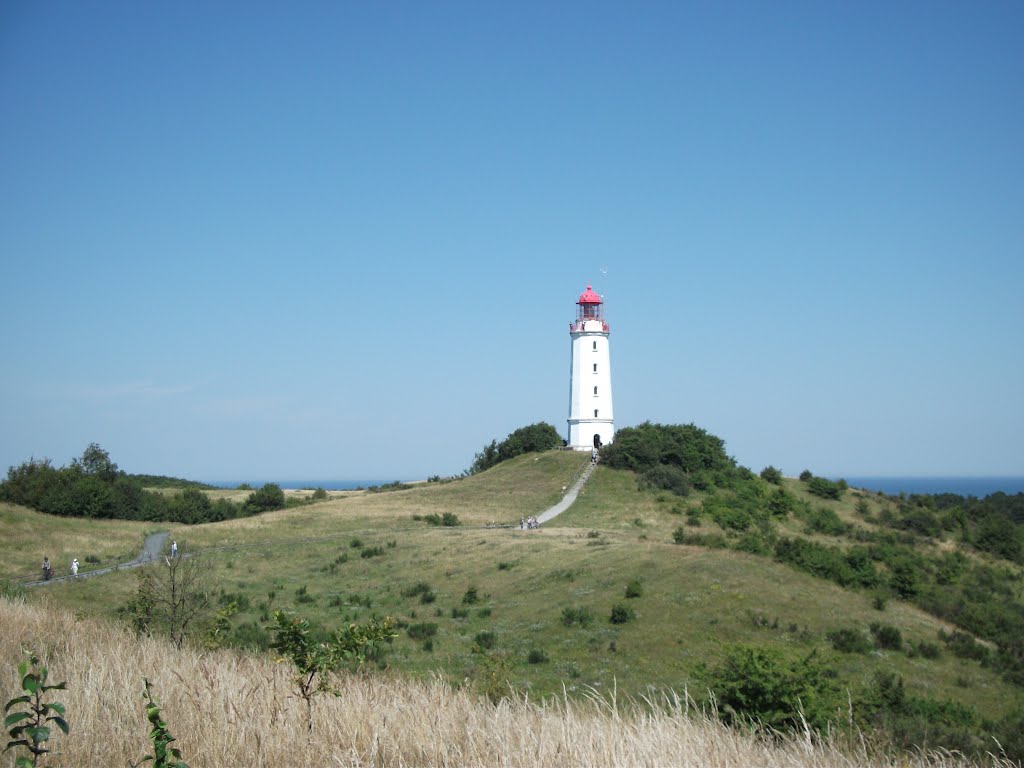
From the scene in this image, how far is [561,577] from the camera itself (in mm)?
32406

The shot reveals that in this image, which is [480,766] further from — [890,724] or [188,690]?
[890,724]

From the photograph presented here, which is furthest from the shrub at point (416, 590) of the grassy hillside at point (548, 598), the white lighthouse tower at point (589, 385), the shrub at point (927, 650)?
the white lighthouse tower at point (589, 385)

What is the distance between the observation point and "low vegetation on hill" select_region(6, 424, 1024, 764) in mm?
16672

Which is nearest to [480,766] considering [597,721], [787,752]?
[597,721]

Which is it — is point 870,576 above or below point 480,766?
below

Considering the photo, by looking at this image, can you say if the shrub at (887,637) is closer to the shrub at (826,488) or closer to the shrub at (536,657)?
the shrub at (536,657)

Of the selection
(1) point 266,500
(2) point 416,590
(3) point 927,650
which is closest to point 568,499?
(1) point 266,500

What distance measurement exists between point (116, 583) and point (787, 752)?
34.1 metres

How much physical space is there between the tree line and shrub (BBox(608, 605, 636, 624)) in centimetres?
4584

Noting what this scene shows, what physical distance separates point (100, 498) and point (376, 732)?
205ft

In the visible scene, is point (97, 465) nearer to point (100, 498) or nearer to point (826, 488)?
point (100, 498)

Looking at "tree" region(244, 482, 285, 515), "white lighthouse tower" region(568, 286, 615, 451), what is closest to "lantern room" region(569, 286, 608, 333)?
"white lighthouse tower" region(568, 286, 615, 451)

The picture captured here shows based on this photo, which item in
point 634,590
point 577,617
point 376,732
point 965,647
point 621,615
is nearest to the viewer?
point 376,732

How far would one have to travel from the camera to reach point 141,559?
41.2 meters
